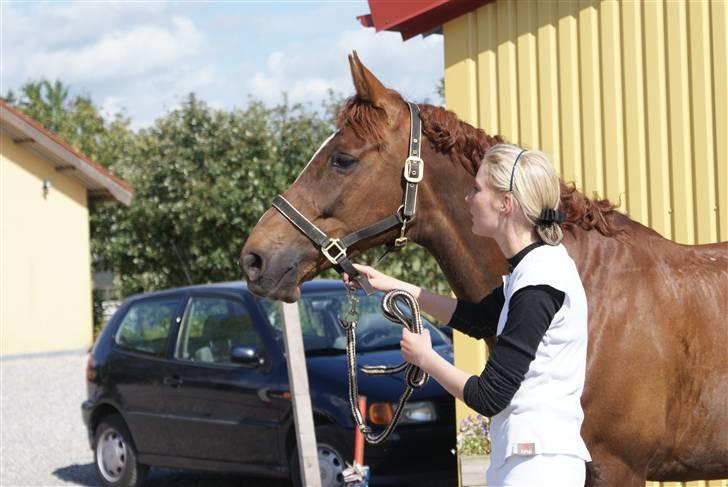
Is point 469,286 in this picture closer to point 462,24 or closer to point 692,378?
point 692,378

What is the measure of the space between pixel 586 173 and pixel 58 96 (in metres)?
56.8

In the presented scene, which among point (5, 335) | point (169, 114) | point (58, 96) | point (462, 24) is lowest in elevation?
point (5, 335)

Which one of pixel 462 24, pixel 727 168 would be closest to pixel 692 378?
pixel 727 168

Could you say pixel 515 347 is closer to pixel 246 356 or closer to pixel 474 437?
pixel 474 437

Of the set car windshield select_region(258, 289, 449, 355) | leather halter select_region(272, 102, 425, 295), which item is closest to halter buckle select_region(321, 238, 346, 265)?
leather halter select_region(272, 102, 425, 295)

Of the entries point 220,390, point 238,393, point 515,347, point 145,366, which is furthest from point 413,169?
point 145,366

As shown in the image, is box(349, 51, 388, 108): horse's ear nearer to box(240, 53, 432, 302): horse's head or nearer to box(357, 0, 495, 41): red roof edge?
box(240, 53, 432, 302): horse's head

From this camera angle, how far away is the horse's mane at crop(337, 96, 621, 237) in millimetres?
3709

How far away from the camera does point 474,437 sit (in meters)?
5.72

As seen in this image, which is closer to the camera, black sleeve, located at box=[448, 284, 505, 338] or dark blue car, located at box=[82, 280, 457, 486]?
black sleeve, located at box=[448, 284, 505, 338]

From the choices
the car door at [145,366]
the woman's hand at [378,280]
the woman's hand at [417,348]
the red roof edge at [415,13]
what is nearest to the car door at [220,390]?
the car door at [145,366]

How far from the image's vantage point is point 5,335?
2108 cm

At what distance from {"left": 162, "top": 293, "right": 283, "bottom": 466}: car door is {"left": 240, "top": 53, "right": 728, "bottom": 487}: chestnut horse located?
385 cm

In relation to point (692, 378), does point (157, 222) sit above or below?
above
